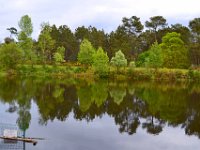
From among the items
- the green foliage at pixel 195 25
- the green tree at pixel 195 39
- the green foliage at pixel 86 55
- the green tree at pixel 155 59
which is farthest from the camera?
the green tree at pixel 195 39

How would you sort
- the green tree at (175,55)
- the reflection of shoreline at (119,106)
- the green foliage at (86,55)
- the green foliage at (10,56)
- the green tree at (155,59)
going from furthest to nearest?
the green foliage at (86,55)
the green tree at (175,55)
the green foliage at (10,56)
the green tree at (155,59)
the reflection of shoreline at (119,106)

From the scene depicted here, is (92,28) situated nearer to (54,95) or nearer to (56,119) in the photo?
(54,95)

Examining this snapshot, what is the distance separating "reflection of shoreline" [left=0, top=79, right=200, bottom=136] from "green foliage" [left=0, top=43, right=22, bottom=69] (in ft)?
85.2

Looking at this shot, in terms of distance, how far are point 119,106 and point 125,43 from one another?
5111 centimetres

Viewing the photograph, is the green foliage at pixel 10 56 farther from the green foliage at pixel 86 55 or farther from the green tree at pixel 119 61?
the green tree at pixel 119 61

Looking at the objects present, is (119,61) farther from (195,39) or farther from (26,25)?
(195,39)

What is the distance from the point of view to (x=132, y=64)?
220 ft

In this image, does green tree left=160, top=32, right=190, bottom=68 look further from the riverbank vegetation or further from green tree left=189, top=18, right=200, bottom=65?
green tree left=189, top=18, right=200, bottom=65

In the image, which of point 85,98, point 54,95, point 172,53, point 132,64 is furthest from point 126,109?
point 172,53

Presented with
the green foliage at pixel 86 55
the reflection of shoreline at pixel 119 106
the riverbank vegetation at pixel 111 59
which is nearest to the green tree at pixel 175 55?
the riverbank vegetation at pixel 111 59

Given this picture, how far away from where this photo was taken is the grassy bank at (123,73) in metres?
65.0

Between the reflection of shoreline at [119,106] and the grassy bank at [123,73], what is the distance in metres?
21.0

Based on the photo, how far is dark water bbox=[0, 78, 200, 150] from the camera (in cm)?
2002

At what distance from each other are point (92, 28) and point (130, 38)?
1395 centimetres
